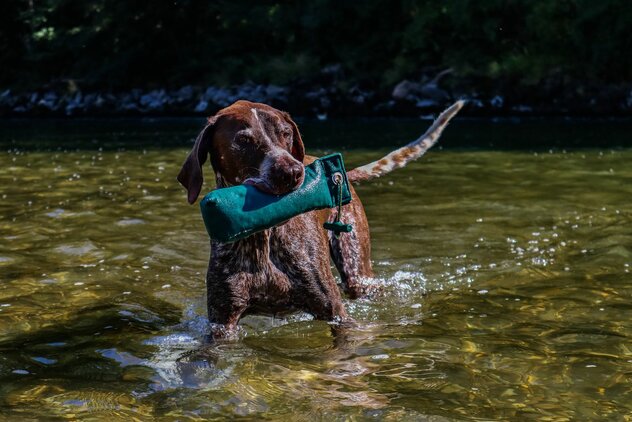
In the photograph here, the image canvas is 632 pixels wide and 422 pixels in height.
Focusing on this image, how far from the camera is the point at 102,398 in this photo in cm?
404

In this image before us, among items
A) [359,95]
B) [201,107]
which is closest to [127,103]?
[201,107]

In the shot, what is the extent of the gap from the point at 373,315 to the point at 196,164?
5.66 feet

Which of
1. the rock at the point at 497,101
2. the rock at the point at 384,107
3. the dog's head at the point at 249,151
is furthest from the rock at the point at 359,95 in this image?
the dog's head at the point at 249,151

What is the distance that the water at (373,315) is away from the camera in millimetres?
3926

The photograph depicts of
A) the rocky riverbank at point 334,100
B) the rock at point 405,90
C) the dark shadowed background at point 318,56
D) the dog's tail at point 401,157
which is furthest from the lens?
the rock at point 405,90

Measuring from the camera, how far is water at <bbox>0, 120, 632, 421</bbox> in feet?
12.9

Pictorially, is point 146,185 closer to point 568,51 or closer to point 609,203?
point 609,203

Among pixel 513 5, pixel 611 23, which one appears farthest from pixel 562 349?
pixel 513 5

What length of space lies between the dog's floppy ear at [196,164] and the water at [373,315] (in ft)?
2.95

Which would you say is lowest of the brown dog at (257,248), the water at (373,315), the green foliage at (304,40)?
the water at (373,315)

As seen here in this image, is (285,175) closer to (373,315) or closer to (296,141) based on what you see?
(296,141)

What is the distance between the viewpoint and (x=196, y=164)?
15.1 feet

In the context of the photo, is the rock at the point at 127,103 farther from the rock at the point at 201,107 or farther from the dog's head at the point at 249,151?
the dog's head at the point at 249,151

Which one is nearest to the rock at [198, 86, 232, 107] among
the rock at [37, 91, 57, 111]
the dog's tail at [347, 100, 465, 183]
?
the rock at [37, 91, 57, 111]
